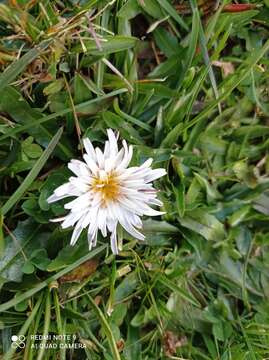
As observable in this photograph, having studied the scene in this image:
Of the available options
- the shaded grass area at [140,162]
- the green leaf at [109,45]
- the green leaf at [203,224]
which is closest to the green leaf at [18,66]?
the shaded grass area at [140,162]

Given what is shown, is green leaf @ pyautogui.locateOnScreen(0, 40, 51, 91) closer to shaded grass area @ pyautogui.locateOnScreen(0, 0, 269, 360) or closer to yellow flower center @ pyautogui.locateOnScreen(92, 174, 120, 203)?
shaded grass area @ pyautogui.locateOnScreen(0, 0, 269, 360)

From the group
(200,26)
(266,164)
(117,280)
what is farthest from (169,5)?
(117,280)

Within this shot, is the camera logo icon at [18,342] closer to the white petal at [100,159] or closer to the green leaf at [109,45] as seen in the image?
the white petal at [100,159]

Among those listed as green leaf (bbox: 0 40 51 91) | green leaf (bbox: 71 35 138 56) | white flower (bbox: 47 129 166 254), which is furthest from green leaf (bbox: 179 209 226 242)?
green leaf (bbox: 0 40 51 91)

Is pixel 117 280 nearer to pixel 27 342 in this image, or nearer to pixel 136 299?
pixel 136 299

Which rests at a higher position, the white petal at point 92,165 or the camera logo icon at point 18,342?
the white petal at point 92,165

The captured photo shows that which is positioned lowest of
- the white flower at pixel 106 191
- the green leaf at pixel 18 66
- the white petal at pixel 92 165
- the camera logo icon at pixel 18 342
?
the camera logo icon at pixel 18 342
